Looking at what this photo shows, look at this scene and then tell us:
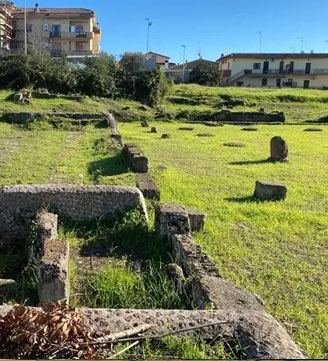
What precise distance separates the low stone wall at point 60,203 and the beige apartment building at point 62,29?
45.9m

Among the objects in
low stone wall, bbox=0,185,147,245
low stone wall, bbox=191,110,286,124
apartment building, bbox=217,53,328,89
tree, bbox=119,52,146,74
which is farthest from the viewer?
apartment building, bbox=217,53,328,89

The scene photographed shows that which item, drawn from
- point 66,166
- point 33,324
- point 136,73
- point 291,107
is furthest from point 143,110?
point 33,324

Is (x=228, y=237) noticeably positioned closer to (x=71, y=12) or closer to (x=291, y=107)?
(x=291, y=107)

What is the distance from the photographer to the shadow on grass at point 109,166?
10.3 metres

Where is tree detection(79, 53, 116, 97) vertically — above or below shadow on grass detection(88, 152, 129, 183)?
above

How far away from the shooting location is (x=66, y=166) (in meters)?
11.0

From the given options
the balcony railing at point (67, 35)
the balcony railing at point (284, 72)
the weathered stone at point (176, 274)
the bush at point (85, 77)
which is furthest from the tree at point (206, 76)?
the weathered stone at point (176, 274)

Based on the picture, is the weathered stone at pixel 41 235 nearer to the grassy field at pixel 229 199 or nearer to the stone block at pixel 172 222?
the grassy field at pixel 229 199

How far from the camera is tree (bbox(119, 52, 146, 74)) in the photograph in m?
34.5

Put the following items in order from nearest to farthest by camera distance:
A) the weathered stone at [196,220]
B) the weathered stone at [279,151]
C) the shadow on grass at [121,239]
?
1. the shadow on grass at [121,239]
2. the weathered stone at [196,220]
3. the weathered stone at [279,151]

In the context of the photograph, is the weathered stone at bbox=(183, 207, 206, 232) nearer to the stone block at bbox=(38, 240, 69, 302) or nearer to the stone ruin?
the stone ruin

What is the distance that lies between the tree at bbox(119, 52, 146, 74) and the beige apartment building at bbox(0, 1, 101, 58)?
42.2 ft

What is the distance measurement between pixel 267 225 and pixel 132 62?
3098cm


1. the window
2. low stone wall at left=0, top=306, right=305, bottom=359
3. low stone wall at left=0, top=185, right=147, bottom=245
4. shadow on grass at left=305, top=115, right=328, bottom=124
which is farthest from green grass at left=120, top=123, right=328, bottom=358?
the window
